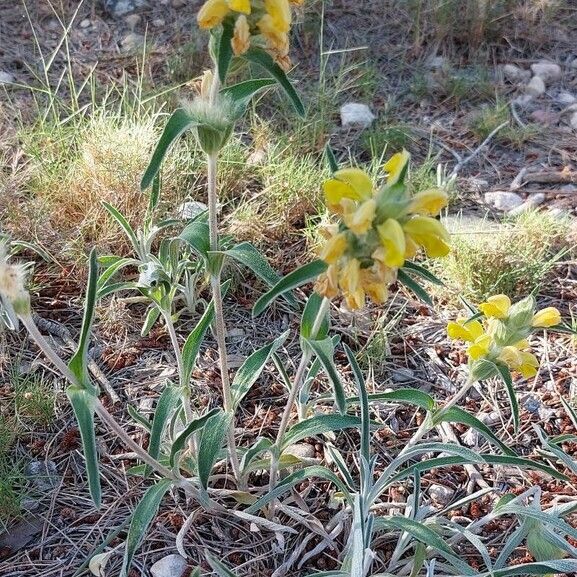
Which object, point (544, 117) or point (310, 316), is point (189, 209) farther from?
point (544, 117)

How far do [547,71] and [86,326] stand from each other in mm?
2980

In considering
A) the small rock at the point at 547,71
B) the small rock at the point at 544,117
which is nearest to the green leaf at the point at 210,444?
the small rock at the point at 544,117

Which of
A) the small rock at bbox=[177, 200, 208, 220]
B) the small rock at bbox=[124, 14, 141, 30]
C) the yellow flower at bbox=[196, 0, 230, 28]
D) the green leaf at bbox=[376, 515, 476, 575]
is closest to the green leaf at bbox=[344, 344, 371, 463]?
the green leaf at bbox=[376, 515, 476, 575]

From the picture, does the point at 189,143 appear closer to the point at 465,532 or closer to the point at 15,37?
the point at 15,37

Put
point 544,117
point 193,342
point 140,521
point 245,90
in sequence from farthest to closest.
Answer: point 544,117 → point 193,342 → point 140,521 → point 245,90

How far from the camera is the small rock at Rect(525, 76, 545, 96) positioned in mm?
3215

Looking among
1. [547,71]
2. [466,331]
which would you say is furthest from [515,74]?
[466,331]

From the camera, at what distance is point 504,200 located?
2631 millimetres

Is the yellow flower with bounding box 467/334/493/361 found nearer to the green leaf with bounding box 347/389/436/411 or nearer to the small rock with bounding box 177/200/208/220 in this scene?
the green leaf with bounding box 347/389/436/411

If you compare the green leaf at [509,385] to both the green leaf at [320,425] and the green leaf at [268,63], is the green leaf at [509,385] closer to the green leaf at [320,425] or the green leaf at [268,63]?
the green leaf at [320,425]

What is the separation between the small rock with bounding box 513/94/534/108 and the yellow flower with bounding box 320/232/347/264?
8.25 feet

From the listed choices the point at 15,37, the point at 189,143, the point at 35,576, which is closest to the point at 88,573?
the point at 35,576

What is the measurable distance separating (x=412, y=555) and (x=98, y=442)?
84cm

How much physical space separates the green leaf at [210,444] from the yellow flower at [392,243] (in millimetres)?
590
